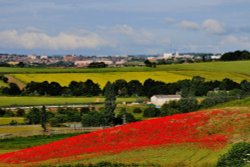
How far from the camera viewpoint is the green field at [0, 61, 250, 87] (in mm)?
137625

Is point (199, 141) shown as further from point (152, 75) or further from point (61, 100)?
point (152, 75)

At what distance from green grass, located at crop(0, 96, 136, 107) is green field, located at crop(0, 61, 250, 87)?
19025mm

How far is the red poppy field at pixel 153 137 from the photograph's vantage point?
133ft

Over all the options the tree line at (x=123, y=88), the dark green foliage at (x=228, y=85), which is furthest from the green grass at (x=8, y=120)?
the dark green foliage at (x=228, y=85)

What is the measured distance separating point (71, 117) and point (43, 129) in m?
14.6

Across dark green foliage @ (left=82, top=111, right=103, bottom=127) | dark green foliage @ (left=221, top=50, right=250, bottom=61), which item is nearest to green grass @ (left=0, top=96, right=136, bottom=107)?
dark green foliage @ (left=82, top=111, right=103, bottom=127)

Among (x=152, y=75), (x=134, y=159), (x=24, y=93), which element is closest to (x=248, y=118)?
(x=134, y=159)

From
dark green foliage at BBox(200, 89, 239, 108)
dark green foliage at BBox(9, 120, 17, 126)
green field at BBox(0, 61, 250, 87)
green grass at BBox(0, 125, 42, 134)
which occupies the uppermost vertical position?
green field at BBox(0, 61, 250, 87)

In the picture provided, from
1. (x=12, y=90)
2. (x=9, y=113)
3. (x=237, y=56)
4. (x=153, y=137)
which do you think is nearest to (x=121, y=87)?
(x=12, y=90)

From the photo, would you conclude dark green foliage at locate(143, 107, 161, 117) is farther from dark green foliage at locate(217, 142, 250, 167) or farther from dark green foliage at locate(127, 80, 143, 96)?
dark green foliage at locate(217, 142, 250, 167)

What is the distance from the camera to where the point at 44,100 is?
354 feet

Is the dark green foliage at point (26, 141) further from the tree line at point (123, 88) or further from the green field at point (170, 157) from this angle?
the tree line at point (123, 88)

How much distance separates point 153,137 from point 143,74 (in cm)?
10335

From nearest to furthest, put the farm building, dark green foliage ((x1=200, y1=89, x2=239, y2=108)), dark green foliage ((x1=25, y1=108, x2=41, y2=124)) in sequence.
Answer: dark green foliage ((x1=25, y1=108, x2=41, y2=124)) < dark green foliage ((x1=200, y1=89, x2=239, y2=108)) < the farm building
